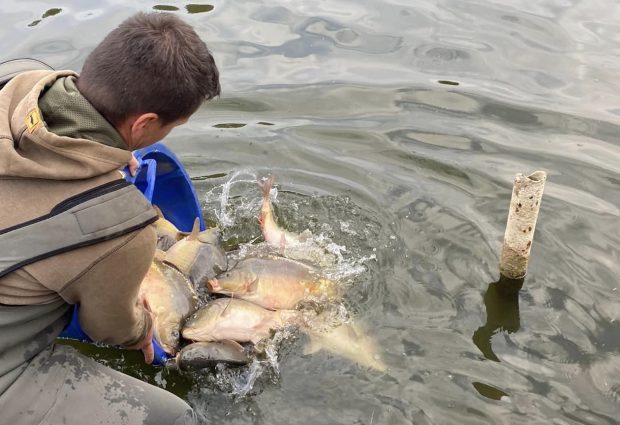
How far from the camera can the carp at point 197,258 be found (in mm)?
4539

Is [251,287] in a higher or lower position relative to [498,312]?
higher

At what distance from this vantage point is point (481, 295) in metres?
4.88

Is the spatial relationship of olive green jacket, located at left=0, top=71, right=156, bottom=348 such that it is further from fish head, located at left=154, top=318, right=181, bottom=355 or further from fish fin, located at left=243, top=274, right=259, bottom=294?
fish fin, located at left=243, top=274, right=259, bottom=294

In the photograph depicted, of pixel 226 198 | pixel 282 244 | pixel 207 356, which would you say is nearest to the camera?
pixel 207 356

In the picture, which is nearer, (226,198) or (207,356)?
(207,356)

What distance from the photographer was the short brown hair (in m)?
2.90

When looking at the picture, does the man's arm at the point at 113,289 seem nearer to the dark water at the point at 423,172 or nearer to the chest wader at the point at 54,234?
the chest wader at the point at 54,234

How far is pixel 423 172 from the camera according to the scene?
6164mm

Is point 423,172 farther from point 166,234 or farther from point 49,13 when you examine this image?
point 49,13

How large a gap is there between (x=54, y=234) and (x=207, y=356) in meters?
1.53

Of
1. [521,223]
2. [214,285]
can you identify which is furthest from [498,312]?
[214,285]

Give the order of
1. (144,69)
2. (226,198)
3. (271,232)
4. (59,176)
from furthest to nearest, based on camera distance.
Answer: (226,198) → (271,232) → (144,69) → (59,176)

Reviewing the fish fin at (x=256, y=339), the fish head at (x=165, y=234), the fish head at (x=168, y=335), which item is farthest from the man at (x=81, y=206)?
the fish head at (x=165, y=234)

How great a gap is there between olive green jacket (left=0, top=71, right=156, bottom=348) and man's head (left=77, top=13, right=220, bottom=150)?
78 mm
